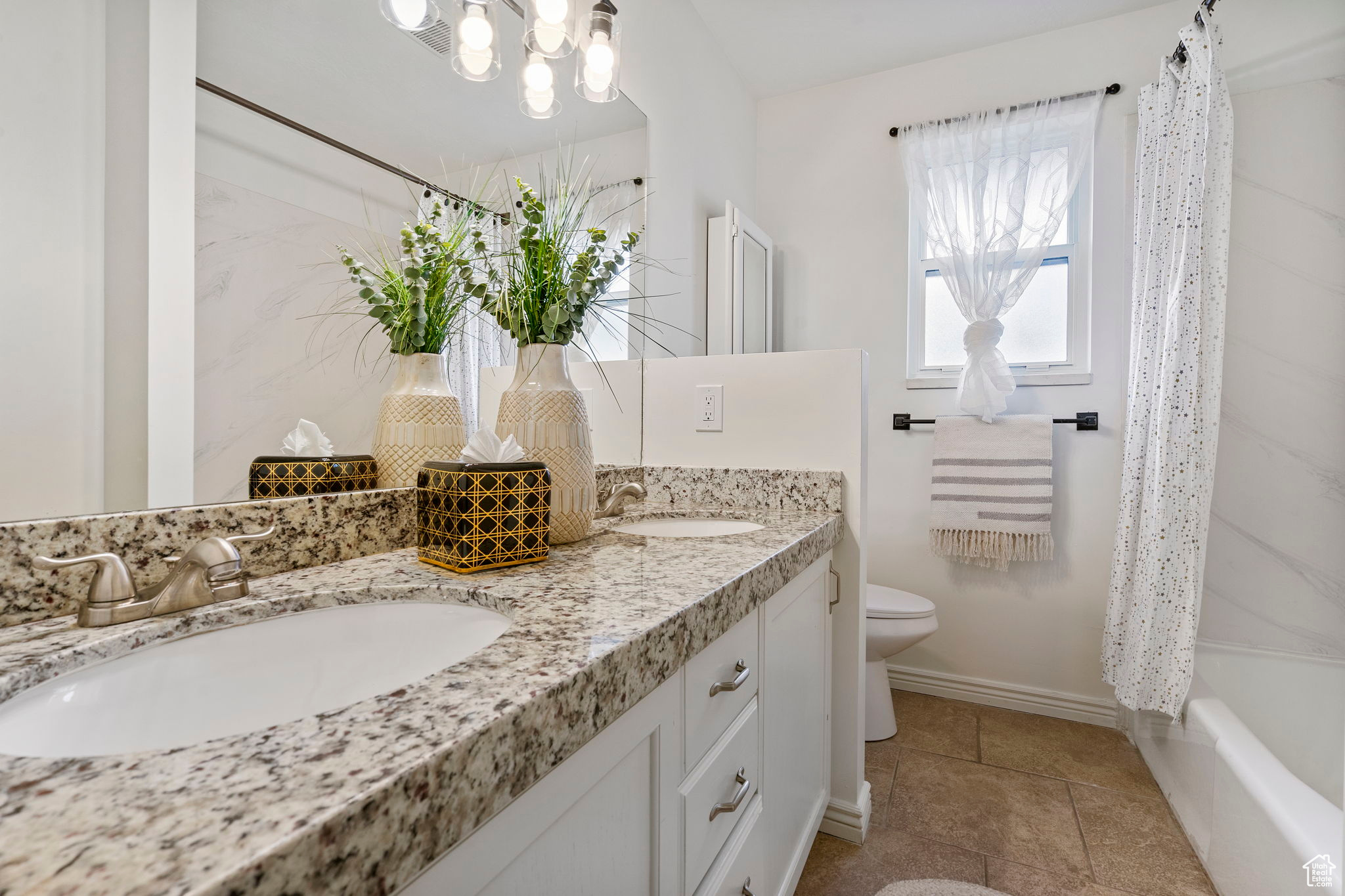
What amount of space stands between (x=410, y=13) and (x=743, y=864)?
4.89ft

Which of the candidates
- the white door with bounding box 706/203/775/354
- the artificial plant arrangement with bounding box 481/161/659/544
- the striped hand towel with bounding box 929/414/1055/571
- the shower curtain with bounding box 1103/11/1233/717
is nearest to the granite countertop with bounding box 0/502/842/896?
the artificial plant arrangement with bounding box 481/161/659/544

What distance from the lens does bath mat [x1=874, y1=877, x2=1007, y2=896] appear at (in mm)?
1362

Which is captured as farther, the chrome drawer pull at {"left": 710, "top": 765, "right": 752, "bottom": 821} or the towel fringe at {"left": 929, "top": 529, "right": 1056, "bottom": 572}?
the towel fringe at {"left": 929, "top": 529, "right": 1056, "bottom": 572}

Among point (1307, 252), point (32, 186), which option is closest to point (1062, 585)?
point (1307, 252)

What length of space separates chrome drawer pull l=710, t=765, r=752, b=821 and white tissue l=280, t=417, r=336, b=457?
707 millimetres

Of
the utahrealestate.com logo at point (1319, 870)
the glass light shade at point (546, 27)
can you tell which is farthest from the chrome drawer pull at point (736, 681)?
the glass light shade at point (546, 27)

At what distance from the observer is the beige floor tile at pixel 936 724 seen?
6.71 ft

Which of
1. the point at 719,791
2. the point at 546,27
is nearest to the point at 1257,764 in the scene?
the point at 719,791

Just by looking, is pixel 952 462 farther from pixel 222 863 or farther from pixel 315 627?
pixel 222 863

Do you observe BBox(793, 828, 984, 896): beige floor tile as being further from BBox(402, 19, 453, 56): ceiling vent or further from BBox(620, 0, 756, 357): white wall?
BBox(402, 19, 453, 56): ceiling vent

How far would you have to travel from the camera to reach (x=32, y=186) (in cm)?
58

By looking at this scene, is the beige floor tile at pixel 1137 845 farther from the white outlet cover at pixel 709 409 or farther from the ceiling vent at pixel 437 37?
the ceiling vent at pixel 437 37

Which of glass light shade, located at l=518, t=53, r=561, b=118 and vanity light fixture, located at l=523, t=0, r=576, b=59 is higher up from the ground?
vanity light fixture, located at l=523, t=0, r=576, b=59

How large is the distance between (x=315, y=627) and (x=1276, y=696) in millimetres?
2429
